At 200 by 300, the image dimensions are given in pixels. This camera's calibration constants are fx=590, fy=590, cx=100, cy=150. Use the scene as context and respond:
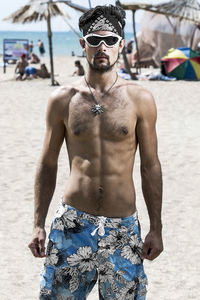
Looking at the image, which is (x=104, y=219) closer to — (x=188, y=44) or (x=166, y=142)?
(x=166, y=142)

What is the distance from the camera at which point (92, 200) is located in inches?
95.7

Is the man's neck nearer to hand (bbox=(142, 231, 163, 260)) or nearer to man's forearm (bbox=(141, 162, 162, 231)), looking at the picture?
man's forearm (bbox=(141, 162, 162, 231))

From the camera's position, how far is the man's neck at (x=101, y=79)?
8.00 ft

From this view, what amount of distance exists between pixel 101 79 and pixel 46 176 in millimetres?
489

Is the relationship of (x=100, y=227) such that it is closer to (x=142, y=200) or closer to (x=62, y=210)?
(x=62, y=210)

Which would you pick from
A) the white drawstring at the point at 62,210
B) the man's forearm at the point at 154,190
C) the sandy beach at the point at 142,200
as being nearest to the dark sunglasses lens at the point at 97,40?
the man's forearm at the point at 154,190

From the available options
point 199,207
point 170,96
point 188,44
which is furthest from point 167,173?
point 188,44

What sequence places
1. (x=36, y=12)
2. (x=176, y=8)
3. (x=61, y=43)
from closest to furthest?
(x=36, y=12), (x=176, y=8), (x=61, y=43)

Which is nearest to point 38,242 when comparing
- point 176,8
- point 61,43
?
point 176,8

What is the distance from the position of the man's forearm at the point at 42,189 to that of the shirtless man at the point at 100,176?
0.12 m

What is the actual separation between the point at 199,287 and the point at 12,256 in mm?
1533

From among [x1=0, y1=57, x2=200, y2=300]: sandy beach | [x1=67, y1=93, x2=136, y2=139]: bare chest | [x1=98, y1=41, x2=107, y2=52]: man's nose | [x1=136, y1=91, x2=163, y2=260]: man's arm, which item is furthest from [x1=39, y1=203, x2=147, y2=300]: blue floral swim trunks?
[x1=0, y1=57, x2=200, y2=300]: sandy beach

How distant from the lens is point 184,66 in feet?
67.5

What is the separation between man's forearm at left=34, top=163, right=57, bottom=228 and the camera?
2.56 m
